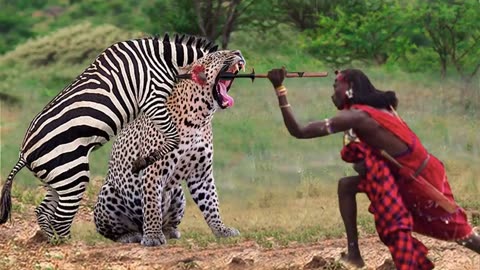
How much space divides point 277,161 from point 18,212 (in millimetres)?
2978

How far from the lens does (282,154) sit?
13.0 metres

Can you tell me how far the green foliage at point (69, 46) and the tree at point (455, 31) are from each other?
5.82 m

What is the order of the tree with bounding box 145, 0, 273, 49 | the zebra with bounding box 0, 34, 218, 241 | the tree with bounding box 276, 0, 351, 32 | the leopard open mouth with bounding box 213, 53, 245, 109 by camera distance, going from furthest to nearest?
the tree with bounding box 276, 0, 351, 32 → the tree with bounding box 145, 0, 273, 49 → the zebra with bounding box 0, 34, 218, 241 → the leopard open mouth with bounding box 213, 53, 245, 109

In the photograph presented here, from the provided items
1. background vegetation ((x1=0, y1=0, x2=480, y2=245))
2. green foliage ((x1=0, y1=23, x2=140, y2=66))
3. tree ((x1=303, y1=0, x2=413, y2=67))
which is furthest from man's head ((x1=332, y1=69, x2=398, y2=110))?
tree ((x1=303, y1=0, x2=413, y2=67))

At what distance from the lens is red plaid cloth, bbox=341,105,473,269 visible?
6988 mm

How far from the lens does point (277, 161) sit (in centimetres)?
1259

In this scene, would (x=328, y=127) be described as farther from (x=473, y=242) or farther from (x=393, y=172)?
(x=473, y=242)

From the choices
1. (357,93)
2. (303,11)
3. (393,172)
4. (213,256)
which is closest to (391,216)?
(393,172)

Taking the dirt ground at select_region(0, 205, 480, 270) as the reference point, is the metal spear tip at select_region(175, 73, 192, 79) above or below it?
above

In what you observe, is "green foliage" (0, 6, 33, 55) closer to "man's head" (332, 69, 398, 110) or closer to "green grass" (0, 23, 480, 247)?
"green grass" (0, 23, 480, 247)

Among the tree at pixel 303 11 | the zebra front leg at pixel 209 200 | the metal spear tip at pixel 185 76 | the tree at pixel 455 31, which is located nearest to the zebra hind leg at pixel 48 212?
the zebra front leg at pixel 209 200

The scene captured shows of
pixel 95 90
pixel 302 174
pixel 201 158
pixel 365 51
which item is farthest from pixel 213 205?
pixel 365 51

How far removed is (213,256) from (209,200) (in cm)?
84

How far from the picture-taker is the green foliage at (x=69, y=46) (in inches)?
878
